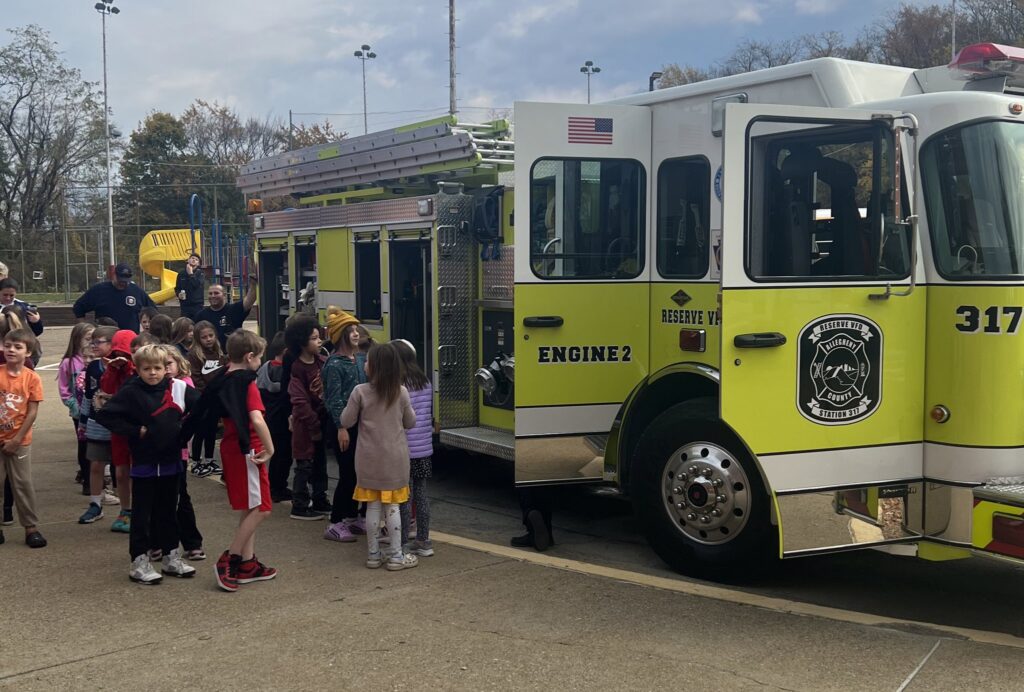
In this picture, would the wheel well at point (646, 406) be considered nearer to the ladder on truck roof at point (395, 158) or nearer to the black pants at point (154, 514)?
the ladder on truck roof at point (395, 158)

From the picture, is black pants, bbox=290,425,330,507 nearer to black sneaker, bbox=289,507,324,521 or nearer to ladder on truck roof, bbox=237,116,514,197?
black sneaker, bbox=289,507,324,521

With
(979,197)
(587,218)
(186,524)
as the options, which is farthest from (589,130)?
(186,524)

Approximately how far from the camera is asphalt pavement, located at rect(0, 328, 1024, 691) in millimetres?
4625

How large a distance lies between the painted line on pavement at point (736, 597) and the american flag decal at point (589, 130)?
270cm

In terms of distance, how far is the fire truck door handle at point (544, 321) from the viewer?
6.61m

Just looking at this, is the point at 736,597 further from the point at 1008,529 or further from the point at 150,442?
the point at 150,442

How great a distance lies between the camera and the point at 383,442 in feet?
20.5

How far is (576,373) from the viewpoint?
22.2ft

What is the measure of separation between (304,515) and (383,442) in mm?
1791

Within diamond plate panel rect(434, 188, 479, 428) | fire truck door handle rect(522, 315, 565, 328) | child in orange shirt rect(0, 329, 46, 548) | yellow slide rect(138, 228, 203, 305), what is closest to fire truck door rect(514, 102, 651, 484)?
fire truck door handle rect(522, 315, 565, 328)

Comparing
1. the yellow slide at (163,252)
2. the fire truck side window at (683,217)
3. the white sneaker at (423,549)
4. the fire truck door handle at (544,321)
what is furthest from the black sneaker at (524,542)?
the yellow slide at (163,252)

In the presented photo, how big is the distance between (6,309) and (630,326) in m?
5.58

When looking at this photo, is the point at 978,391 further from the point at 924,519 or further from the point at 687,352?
the point at 687,352

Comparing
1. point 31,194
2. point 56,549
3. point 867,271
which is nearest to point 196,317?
point 56,549
